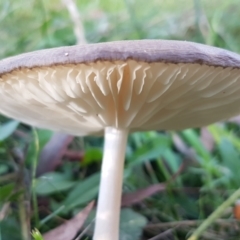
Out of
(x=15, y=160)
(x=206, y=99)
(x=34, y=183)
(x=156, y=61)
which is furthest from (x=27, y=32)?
(x=156, y=61)

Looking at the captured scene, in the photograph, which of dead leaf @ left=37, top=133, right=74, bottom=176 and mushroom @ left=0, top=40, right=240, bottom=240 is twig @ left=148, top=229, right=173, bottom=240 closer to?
mushroom @ left=0, top=40, right=240, bottom=240

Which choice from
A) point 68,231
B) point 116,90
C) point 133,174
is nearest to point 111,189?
point 68,231

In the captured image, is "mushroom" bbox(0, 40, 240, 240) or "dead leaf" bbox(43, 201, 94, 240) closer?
"mushroom" bbox(0, 40, 240, 240)

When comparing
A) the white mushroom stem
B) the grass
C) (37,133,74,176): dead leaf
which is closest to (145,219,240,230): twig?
the grass

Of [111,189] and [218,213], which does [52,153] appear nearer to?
[111,189]

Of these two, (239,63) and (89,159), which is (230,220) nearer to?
(89,159)

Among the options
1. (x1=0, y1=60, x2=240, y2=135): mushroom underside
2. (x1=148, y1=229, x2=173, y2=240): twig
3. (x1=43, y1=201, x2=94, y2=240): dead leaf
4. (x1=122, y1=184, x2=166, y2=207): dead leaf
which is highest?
(x1=0, y1=60, x2=240, y2=135): mushroom underside
